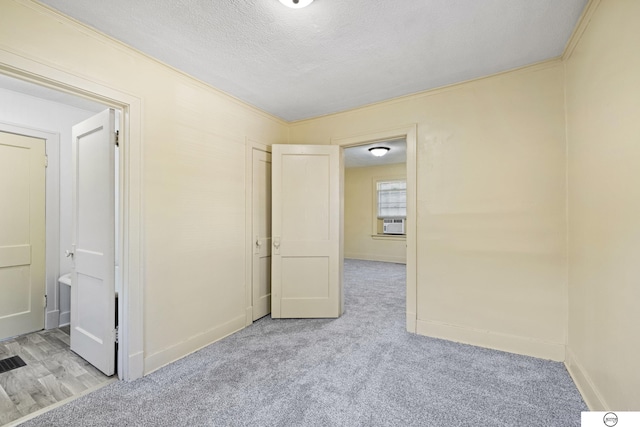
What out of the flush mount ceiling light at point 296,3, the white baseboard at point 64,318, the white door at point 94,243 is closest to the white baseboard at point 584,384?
the flush mount ceiling light at point 296,3

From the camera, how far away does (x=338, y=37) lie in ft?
6.20

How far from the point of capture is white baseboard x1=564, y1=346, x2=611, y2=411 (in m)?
1.53

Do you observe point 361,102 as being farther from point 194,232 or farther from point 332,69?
point 194,232

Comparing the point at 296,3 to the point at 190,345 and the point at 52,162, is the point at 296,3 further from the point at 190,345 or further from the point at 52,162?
the point at 52,162

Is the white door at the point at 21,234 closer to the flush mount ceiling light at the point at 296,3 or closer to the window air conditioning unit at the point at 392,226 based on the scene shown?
the flush mount ceiling light at the point at 296,3

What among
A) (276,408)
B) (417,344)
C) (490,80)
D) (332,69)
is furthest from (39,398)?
(490,80)

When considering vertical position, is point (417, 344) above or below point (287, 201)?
below

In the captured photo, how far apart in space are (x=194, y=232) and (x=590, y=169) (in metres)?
3.00

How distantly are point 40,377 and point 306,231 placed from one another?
251cm

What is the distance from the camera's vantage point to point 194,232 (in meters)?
2.44

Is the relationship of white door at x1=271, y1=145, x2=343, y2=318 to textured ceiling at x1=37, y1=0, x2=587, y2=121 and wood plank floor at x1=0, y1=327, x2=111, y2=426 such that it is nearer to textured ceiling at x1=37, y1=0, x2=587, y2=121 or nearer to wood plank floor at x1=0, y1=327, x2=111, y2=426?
textured ceiling at x1=37, y1=0, x2=587, y2=121

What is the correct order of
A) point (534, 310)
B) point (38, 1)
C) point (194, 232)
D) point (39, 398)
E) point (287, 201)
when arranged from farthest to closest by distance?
point (287, 201) < point (194, 232) < point (534, 310) < point (39, 398) < point (38, 1)

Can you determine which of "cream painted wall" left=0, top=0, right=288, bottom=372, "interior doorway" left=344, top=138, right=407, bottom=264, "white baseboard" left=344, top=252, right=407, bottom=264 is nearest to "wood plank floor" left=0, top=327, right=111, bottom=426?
"cream painted wall" left=0, top=0, right=288, bottom=372

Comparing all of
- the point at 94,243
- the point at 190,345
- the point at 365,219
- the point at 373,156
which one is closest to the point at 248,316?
the point at 190,345
